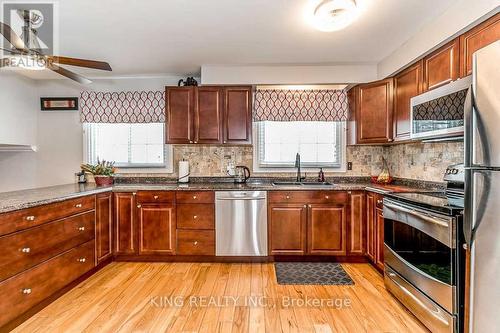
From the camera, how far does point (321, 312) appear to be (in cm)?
223

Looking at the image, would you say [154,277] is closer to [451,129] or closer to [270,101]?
[270,101]

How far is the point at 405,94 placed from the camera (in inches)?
117

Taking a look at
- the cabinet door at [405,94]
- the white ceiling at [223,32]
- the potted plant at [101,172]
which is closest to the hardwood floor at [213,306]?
the potted plant at [101,172]

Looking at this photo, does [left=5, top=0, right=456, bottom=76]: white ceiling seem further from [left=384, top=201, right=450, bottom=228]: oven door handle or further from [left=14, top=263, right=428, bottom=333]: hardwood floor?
[left=14, top=263, right=428, bottom=333]: hardwood floor

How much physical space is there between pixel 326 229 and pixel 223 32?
2.39 m

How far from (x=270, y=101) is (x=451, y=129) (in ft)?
7.10

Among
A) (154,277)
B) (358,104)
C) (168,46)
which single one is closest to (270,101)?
(358,104)

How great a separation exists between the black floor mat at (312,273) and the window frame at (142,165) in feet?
6.54

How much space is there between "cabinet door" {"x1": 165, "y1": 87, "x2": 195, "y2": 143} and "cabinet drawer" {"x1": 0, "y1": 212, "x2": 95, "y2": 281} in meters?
1.35

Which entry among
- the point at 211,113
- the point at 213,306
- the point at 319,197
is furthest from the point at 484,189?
the point at 211,113

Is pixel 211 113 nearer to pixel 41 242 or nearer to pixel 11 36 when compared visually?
pixel 11 36

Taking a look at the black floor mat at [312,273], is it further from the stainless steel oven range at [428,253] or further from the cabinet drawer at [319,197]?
the cabinet drawer at [319,197]

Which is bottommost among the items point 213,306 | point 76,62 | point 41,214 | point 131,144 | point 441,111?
point 213,306

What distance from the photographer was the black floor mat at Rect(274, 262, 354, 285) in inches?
110
